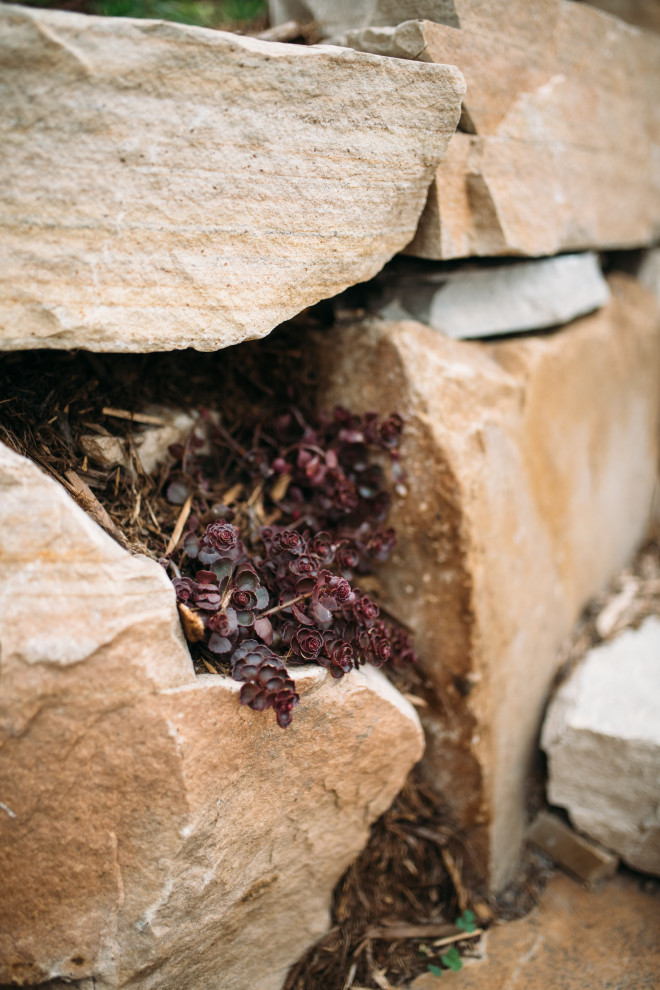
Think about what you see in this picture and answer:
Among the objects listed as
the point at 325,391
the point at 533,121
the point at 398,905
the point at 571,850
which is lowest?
the point at 398,905

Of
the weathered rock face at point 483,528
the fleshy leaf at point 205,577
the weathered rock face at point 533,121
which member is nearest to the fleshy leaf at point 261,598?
the fleshy leaf at point 205,577

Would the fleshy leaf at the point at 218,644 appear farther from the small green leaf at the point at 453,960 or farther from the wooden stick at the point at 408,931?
the small green leaf at the point at 453,960

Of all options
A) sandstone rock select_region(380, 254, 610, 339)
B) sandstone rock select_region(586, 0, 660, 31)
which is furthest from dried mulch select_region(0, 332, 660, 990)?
sandstone rock select_region(586, 0, 660, 31)

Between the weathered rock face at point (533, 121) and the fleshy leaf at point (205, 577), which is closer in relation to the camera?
the fleshy leaf at point (205, 577)

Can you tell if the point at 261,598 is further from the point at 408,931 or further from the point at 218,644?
the point at 408,931

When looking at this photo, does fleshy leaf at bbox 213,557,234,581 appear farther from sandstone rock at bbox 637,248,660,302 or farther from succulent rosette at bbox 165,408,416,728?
sandstone rock at bbox 637,248,660,302

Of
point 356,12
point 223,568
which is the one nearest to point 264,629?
point 223,568
